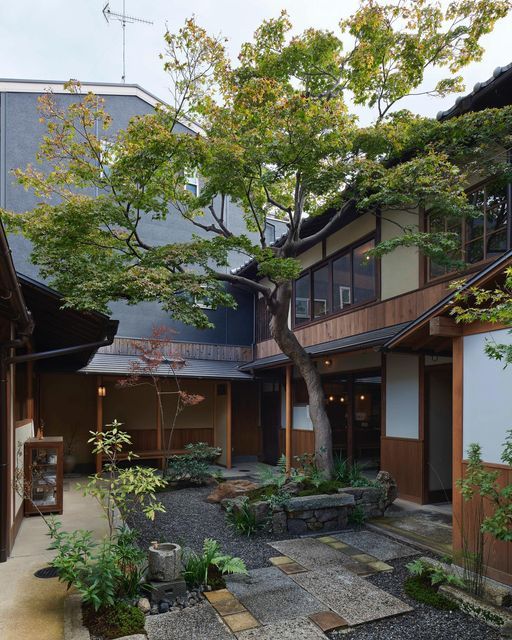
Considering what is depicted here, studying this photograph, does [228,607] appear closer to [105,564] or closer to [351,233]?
[105,564]

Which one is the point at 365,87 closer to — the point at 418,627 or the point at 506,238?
the point at 506,238

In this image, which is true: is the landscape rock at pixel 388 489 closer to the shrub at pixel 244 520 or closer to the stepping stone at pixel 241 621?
the shrub at pixel 244 520

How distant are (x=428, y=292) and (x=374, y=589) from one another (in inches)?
193

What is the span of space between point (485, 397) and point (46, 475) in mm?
6806

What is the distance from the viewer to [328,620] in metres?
4.29

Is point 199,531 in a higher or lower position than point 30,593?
lower

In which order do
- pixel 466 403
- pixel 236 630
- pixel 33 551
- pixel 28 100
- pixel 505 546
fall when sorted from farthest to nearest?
1. pixel 28 100
2. pixel 33 551
3. pixel 466 403
4. pixel 505 546
5. pixel 236 630

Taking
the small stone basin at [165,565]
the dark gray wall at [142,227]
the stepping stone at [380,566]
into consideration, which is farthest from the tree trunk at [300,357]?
the dark gray wall at [142,227]

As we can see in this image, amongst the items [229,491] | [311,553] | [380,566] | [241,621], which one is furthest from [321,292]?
[241,621]

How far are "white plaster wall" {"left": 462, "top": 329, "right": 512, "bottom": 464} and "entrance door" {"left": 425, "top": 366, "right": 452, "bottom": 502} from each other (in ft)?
10.8

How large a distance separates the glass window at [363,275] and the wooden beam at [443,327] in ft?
14.9

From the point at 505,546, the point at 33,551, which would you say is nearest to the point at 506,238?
the point at 505,546

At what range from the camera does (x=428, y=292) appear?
8203 mm

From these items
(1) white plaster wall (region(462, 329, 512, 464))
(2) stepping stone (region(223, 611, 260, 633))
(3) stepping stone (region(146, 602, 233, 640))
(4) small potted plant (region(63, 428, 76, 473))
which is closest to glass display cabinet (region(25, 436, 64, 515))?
(3) stepping stone (region(146, 602, 233, 640))
